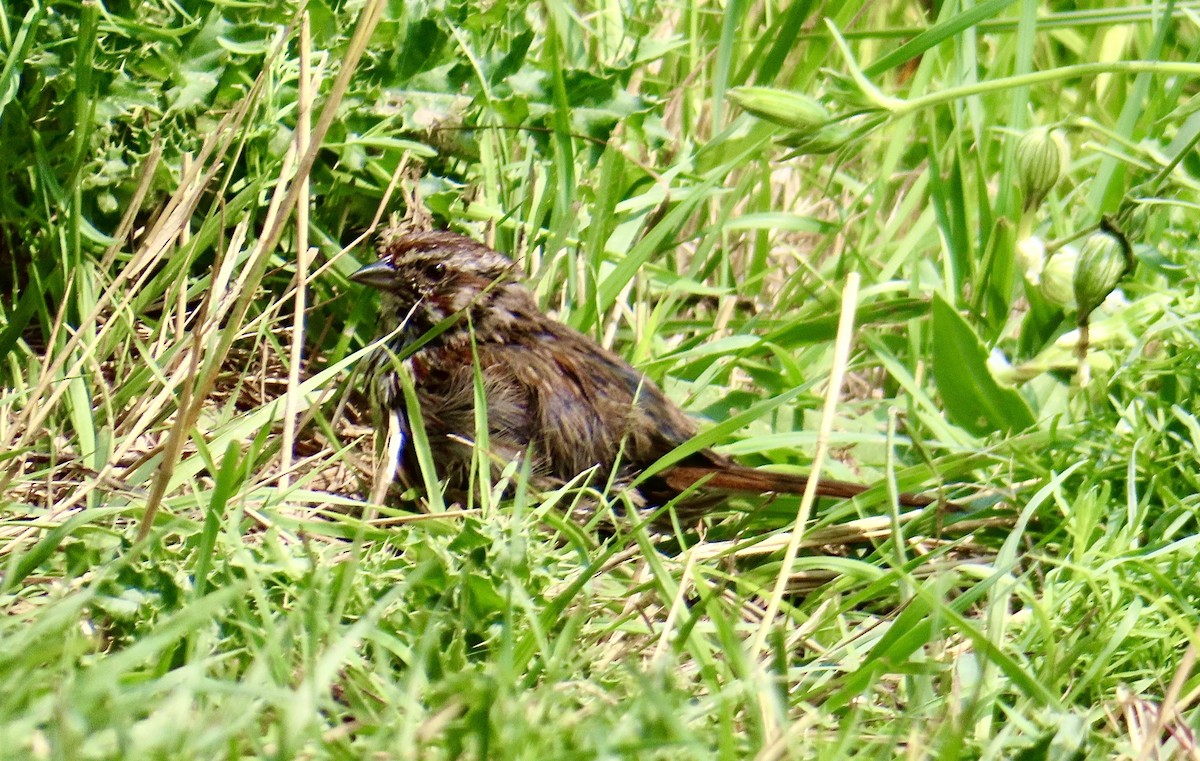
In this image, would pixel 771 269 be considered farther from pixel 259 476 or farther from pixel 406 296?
pixel 259 476

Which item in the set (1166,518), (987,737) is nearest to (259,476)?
(987,737)

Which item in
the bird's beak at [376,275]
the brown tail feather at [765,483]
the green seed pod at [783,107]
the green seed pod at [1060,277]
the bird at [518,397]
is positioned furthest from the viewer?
the bird's beak at [376,275]

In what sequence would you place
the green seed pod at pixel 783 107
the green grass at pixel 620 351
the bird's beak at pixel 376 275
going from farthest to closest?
1. the bird's beak at pixel 376 275
2. the green seed pod at pixel 783 107
3. the green grass at pixel 620 351

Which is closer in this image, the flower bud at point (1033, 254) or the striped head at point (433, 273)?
the flower bud at point (1033, 254)

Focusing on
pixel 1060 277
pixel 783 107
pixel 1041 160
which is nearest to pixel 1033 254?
pixel 1060 277

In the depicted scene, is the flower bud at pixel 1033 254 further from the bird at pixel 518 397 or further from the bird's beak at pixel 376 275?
the bird's beak at pixel 376 275

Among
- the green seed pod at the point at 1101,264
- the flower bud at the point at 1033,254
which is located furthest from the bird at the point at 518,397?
the green seed pod at the point at 1101,264

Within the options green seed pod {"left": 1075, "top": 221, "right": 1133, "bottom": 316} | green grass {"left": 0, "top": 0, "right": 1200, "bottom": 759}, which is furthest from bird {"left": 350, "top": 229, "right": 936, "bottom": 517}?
green seed pod {"left": 1075, "top": 221, "right": 1133, "bottom": 316}

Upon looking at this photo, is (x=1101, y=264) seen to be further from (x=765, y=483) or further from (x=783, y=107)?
(x=765, y=483)
